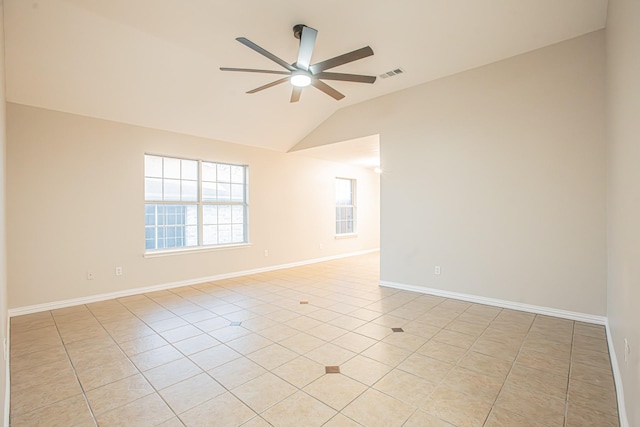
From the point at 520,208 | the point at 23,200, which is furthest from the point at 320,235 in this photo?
the point at 23,200

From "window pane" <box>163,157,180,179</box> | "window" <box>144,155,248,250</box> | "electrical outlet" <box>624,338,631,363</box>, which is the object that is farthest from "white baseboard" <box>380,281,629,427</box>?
"window pane" <box>163,157,180,179</box>

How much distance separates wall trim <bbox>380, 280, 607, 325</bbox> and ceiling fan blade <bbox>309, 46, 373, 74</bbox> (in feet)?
10.9

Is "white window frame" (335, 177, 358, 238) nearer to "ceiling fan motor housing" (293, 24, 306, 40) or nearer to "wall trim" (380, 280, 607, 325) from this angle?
"wall trim" (380, 280, 607, 325)

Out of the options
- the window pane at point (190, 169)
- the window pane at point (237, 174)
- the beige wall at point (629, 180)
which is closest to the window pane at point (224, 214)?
the window pane at point (237, 174)

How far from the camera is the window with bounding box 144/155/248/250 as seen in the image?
4.79m

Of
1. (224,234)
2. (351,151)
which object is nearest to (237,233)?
(224,234)

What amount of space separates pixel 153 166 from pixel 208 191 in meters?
0.99

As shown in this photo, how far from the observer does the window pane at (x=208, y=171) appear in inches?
211

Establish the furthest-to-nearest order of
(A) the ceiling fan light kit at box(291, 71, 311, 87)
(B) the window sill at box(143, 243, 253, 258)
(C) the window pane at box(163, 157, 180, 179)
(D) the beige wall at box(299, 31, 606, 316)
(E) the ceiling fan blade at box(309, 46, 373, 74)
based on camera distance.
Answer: (C) the window pane at box(163, 157, 180, 179) < (B) the window sill at box(143, 243, 253, 258) < (D) the beige wall at box(299, 31, 606, 316) < (A) the ceiling fan light kit at box(291, 71, 311, 87) < (E) the ceiling fan blade at box(309, 46, 373, 74)

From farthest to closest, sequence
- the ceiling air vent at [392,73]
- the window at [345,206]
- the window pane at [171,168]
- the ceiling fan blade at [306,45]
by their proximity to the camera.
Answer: the window at [345,206], the window pane at [171,168], the ceiling air vent at [392,73], the ceiling fan blade at [306,45]

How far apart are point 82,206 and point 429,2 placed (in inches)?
188

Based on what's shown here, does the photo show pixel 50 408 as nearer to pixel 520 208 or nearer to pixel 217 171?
pixel 217 171

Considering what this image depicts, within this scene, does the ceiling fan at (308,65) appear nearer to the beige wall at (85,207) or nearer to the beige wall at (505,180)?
the beige wall at (505,180)

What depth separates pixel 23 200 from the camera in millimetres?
3590
